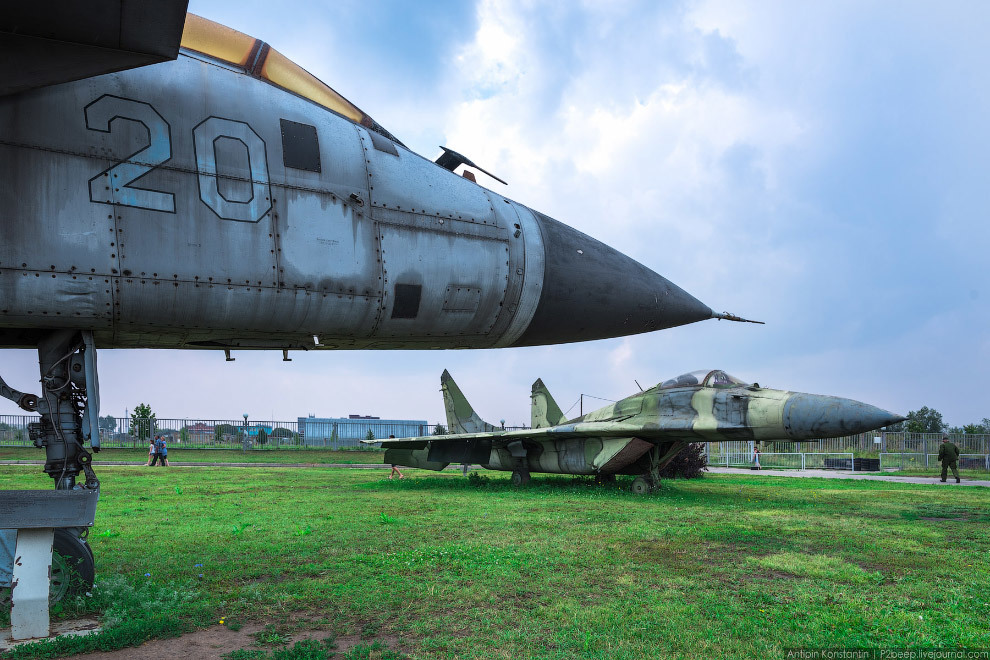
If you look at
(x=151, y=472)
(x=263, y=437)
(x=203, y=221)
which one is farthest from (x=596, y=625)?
(x=263, y=437)

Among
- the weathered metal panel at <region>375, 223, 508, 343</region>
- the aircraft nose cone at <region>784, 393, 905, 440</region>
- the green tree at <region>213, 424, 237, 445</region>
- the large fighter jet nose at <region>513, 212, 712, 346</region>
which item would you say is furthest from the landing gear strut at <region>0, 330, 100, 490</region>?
the green tree at <region>213, 424, 237, 445</region>

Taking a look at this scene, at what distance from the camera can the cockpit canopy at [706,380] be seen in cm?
1227

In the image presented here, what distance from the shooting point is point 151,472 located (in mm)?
19250

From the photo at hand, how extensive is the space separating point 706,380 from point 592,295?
7863 mm

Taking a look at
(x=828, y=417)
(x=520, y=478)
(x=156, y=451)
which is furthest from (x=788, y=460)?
(x=156, y=451)

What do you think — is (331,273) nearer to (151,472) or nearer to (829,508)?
(829,508)

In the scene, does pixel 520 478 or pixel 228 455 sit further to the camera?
pixel 228 455

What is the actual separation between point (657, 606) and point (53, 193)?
203 inches

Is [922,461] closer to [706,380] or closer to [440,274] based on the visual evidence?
[706,380]

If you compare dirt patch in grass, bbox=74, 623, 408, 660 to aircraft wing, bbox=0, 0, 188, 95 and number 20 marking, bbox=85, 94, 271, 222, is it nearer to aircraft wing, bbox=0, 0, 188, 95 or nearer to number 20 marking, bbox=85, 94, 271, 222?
number 20 marking, bbox=85, 94, 271, 222

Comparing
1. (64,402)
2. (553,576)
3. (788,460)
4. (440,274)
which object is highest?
(440,274)

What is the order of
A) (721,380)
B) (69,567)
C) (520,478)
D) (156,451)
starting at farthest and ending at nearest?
1. (156,451)
2. (520,478)
3. (721,380)
4. (69,567)

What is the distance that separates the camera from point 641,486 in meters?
13.1

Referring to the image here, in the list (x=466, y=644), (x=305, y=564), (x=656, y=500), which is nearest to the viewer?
(x=466, y=644)
